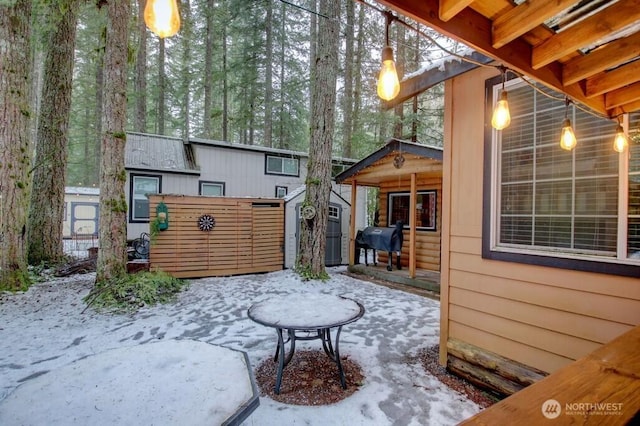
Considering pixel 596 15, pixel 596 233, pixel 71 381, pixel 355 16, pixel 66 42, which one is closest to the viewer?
pixel 596 15

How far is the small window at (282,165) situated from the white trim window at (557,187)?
31.2 ft

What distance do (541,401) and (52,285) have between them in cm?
→ 798

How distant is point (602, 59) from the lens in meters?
1.70

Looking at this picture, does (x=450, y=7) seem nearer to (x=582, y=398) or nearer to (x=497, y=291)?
(x=582, y=398)

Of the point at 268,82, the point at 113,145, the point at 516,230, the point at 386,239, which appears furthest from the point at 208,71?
the point at 516,230

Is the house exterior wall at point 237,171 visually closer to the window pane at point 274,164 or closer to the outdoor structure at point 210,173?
the outdoor structure at point 210,173

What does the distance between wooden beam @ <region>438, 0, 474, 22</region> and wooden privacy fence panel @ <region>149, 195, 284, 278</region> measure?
6725 mm

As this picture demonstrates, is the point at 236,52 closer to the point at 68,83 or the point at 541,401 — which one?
the point at 68,83

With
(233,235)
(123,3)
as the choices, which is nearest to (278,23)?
(123,3)

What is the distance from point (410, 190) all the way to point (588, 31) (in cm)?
616

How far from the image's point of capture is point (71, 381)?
176cm

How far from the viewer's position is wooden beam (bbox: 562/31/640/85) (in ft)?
5.24

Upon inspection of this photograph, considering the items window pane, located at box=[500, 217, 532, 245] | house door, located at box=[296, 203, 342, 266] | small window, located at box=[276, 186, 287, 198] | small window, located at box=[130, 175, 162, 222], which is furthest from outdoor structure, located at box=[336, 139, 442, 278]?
small window, located at box=[130, 175, 162, 222]

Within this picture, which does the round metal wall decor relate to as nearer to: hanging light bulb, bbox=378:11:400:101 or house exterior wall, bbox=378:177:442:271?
house exterior wall, bbox=378:177:442:271
